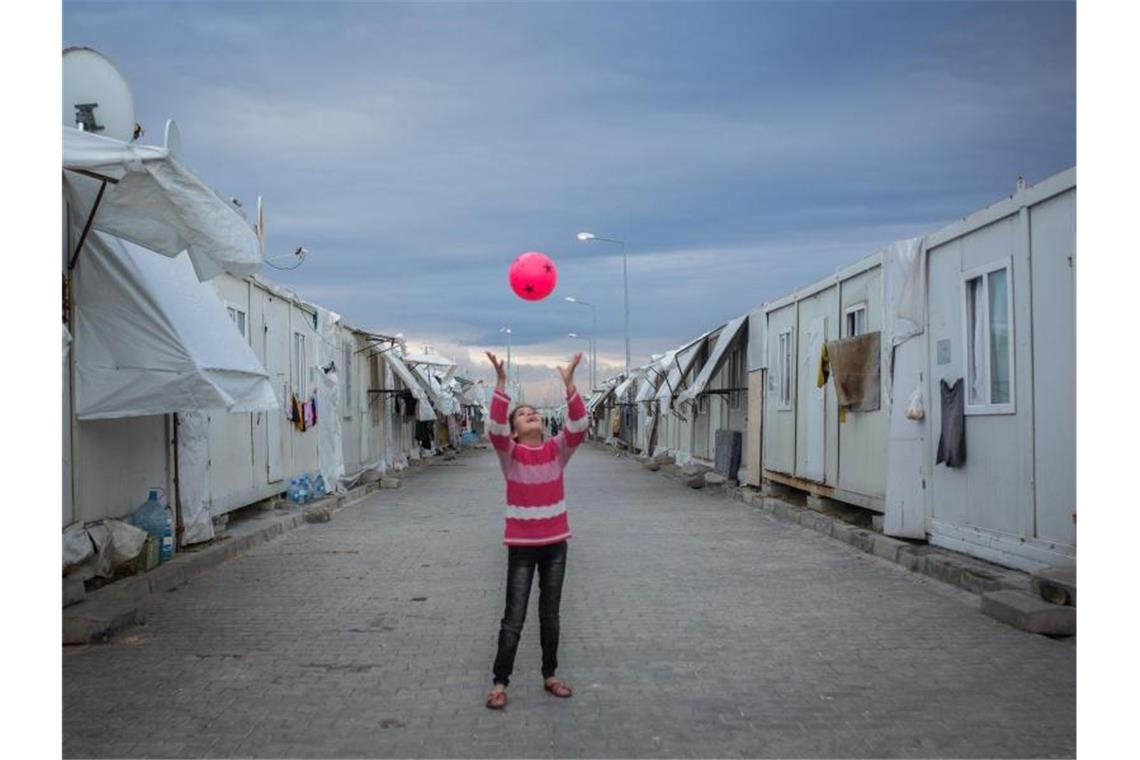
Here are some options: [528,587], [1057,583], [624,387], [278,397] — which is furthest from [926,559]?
[624,387]

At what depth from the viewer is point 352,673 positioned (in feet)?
22.1

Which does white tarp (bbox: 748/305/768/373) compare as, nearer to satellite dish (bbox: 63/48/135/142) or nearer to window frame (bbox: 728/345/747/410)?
window frame (bbox: 728/345/747/410)

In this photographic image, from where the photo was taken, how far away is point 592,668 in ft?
22.3

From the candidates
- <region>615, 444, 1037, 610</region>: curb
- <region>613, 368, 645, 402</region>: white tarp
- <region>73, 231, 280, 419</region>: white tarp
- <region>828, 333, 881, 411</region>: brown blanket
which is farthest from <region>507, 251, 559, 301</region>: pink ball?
<region>613, 368, 645, 402</region>: white tarp

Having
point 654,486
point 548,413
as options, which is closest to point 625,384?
point 654,486

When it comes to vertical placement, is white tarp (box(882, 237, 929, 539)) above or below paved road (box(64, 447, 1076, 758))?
above

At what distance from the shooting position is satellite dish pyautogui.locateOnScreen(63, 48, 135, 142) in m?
8.81

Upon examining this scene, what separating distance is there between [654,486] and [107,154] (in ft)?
64.0

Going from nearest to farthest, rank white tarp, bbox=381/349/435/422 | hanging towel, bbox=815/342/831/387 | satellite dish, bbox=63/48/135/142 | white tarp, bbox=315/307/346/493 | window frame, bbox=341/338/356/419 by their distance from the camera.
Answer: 1. satellite dish, bbox=63/48/135/142
2. hanging towel, bbox=815/342/831/387
3. white tarp, bbox=315/307/346/493
4. window frame, bbox=341/338/356/419
5. white tarp, bbox=381/349/435/422

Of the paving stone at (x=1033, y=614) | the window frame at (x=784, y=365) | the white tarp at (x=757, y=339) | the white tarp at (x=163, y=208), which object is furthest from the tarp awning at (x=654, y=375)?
the white tarp at (x=163, y=208)

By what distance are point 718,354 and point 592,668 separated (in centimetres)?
1644

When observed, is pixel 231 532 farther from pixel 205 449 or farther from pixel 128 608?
pixel 128 608

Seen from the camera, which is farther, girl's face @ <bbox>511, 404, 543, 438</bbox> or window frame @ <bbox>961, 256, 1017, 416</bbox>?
window frame @ <bbox>961, 256, 1017, 416</bbox>

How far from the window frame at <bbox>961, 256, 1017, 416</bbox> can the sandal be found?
5.69m
